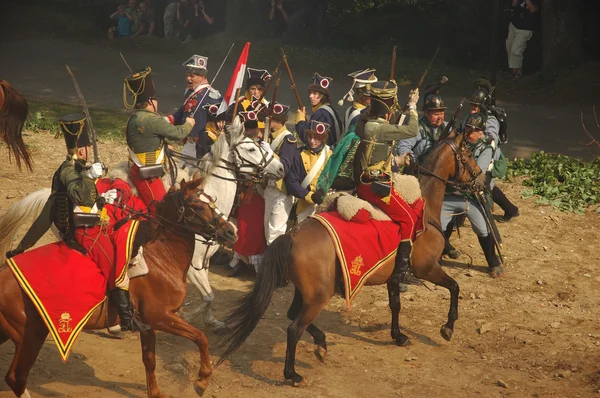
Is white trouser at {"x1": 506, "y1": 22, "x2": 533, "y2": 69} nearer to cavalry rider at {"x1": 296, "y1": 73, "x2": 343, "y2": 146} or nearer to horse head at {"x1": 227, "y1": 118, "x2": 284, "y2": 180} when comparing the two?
cavalry rider at {"x1": 296, "y1": 73, "x2": 343, "y2": 146}

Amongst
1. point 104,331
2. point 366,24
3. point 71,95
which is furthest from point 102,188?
point 366,24

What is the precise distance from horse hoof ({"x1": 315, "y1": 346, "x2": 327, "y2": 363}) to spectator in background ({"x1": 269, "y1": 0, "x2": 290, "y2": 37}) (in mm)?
16837

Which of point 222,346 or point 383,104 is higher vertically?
point 383,104

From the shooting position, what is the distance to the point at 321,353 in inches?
419

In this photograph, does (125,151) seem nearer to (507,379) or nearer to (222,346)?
(222,346)

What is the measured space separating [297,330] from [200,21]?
1886 centimetres

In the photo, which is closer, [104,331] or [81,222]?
[81,222]

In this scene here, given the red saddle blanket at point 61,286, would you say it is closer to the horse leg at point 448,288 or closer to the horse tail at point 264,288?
the horse tail at point 264,288

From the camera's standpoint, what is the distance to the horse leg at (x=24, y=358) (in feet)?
28.8

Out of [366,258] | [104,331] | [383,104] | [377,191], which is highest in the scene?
[383,104]

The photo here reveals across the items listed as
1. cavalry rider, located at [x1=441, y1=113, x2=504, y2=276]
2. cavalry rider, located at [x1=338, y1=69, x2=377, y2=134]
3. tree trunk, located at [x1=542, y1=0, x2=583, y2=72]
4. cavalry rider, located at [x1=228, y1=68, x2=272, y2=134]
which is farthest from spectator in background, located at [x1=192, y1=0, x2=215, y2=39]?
cavalry rider, located at [x1=441, y1=113, x2=504, y2=276]

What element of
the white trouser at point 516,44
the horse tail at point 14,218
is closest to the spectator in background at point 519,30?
the white trouser at point 516,44

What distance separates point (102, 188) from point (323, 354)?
328cm

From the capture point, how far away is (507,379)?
1029cm
